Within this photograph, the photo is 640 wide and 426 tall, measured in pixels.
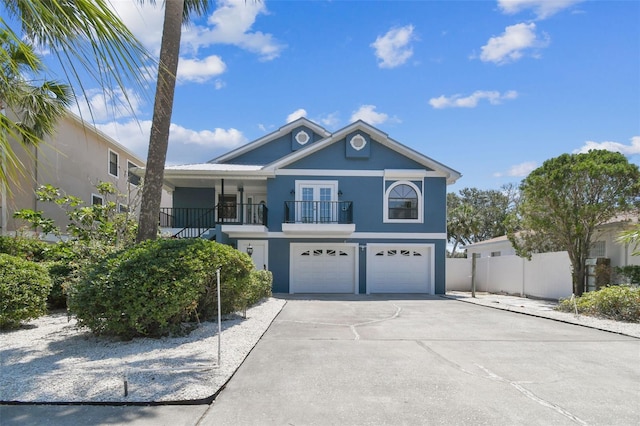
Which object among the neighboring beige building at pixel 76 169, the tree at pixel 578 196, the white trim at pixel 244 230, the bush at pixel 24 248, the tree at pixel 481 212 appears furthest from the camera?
the tree at pixel 481 212

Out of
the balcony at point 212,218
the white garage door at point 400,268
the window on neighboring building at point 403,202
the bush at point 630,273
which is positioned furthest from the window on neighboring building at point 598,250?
the balcony at point 212,218

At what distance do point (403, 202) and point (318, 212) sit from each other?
12.8 feet

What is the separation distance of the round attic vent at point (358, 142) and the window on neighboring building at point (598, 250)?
9995 millimetres

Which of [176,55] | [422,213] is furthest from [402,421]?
[422,213]

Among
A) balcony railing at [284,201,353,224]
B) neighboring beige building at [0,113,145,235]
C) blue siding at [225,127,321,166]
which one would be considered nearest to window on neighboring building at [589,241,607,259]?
balcony railing at [284,201,353,224]

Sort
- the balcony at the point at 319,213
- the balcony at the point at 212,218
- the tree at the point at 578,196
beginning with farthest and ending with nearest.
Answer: the balcony at the point at 319,213
the balcony at the point at 212,218
the tree at the point at 578,196

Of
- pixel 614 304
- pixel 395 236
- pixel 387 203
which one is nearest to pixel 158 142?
pixel 614 304

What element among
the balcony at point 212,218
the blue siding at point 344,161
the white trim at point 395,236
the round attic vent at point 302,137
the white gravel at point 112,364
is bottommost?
the white gravel at point 112,364

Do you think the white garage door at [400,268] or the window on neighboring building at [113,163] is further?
the window on neighboring building at [113,163]

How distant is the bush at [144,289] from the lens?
754 centimetres

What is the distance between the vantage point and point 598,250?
17.9 m

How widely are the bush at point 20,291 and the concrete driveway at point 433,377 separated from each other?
4.61 metres

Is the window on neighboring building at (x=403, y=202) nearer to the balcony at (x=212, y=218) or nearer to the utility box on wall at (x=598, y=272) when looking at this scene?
the balcony at (x=212, y=218)

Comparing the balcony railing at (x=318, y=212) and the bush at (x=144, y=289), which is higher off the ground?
the balcony railing at (x=318, y=212)
